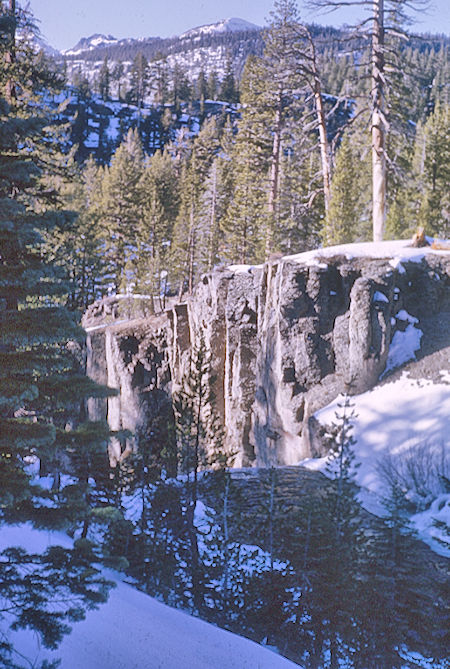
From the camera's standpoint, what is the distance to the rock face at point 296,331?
Result: 16141mm

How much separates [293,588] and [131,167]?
38585 mm

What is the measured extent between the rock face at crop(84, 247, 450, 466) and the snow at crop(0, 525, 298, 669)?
19.4ft

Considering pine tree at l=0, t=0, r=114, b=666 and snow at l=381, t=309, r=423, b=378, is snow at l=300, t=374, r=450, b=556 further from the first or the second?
pine tree at l=0, t=0, r=114, b=666

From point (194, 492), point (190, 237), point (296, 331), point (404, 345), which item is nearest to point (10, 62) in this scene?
point (296, 331)

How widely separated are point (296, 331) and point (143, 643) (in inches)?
484

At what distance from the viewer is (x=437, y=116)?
111ft

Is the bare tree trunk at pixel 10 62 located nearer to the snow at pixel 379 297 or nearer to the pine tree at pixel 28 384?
the pine tree at pixel 28 384

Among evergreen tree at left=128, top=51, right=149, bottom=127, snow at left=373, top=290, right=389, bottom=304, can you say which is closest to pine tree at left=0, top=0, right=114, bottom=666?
snow at left=373, top=290, right=389, bottom=304

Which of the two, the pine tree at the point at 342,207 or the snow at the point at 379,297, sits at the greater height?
the pine tree at the point at 342,207

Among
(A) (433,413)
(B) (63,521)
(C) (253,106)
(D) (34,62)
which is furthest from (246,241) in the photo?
(B) (63,521)

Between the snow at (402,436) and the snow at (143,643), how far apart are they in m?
4.65

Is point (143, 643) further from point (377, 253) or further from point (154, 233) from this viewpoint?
point (154, 233)

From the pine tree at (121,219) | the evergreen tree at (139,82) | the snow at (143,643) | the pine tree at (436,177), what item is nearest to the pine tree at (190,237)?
the pine tree at (121,219)

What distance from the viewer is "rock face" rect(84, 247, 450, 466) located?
1614 cm
